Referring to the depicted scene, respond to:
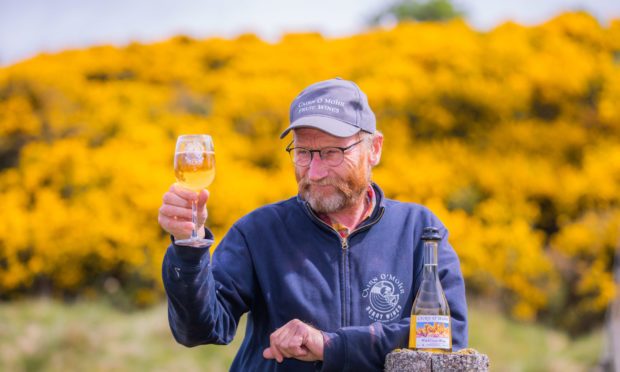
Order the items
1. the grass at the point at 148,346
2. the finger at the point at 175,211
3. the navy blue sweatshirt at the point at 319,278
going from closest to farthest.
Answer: the finger at the point at 175,211 < the navy blue sweatshirt at the point at 319,278 < the grass at the point at 148,346

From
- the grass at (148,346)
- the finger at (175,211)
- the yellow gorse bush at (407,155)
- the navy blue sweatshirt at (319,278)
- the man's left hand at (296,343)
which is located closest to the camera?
the finger at (175,211)

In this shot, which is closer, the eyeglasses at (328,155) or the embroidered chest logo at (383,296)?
the embroidered chest logo at (383,296)

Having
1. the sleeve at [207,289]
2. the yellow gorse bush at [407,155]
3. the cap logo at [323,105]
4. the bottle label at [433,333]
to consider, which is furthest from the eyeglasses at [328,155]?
the yellow gorse bush at [407,155]

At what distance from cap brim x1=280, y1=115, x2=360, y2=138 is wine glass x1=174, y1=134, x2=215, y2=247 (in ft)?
1.33

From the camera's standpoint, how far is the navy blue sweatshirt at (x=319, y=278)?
83.3 inches

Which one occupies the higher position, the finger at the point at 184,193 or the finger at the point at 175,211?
the finger at the point at 184,193

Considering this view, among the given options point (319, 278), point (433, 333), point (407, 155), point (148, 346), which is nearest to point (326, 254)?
point (319, 278)

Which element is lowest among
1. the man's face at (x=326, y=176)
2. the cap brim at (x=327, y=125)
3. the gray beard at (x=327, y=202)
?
the gray beard at (x=327, y=202)

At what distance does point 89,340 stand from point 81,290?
2.50 metres

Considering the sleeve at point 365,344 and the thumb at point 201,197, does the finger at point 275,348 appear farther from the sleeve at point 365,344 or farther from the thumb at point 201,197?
the thumb at point 201,197

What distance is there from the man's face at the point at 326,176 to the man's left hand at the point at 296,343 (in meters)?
0.49

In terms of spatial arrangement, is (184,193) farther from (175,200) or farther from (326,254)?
(326,254)

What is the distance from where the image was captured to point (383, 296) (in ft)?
7.10

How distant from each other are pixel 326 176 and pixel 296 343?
2.05 ft
